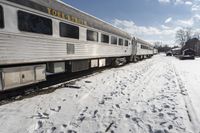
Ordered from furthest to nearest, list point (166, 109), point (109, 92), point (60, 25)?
point (60, 25)
point (109, 92)
point (166, 109)

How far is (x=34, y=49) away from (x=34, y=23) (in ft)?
2.87

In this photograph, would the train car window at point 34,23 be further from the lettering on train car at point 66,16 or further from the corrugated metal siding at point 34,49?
the lettering on train car at point 66,16

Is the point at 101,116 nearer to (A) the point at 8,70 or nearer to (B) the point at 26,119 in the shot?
(B) the point at 26,119

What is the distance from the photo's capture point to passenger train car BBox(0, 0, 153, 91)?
4750 millimetres

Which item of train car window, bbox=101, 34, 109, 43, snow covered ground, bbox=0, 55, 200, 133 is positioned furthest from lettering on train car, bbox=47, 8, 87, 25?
snow covered ground, bbox=0, 55, 200, 133

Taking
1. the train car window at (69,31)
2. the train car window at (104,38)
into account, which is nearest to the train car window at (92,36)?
the train car window at (104,38)

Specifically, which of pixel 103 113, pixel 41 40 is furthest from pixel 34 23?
pixel 103 113

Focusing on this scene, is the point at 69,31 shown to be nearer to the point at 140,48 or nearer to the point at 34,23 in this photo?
the point at 34,23

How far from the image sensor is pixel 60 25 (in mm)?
6711

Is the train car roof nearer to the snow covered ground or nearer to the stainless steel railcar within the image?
the snow covered ground

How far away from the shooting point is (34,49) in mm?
5672

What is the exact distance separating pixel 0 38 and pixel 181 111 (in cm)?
517

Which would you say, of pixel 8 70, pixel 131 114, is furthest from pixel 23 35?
pixel 131 114

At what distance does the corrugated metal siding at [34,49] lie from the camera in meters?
4.74
